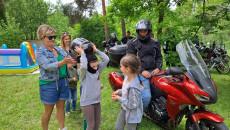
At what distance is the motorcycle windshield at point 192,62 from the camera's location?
2.33 metres

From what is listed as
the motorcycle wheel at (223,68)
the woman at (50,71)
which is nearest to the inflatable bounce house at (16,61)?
the woman at (50,71)

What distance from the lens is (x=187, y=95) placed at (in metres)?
2.30

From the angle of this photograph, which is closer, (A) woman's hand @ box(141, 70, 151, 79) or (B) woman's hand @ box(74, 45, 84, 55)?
(B) woman's hand @ box(74, 45, 84, 55)

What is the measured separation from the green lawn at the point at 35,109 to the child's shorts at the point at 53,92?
974mm

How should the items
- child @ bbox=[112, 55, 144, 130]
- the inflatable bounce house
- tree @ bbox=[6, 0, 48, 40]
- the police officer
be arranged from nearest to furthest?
child @ bbox=[112, 55, 144, 130] → the police officer → the inflatable bounce house → tree @ bbox=[6, 0, 48, 40]

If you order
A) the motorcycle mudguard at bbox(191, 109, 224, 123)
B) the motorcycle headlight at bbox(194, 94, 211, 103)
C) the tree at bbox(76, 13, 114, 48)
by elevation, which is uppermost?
the tree at bbox(76, 13, 114, 48)

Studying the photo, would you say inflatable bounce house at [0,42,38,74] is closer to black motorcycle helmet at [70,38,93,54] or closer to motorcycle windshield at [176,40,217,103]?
black motorcycle helmet at [70,38,93,54]

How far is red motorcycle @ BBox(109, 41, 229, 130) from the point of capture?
2.21 meters

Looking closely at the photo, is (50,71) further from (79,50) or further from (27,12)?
(27,12)

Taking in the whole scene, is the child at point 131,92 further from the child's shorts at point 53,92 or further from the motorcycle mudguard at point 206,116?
the child's shorts at point 53,92

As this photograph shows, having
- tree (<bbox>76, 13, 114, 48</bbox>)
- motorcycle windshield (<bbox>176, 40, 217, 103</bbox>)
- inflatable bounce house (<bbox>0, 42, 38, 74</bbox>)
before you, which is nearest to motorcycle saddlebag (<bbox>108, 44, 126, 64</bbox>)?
motorcycle windshield (<bbox>176, 40, 217, 103</bbox>)

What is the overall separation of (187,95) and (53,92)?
1.92 metres

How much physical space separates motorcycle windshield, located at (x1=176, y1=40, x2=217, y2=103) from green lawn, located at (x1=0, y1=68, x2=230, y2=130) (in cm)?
127

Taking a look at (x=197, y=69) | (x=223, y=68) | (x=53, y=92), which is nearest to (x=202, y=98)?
(x=197, y=69)
